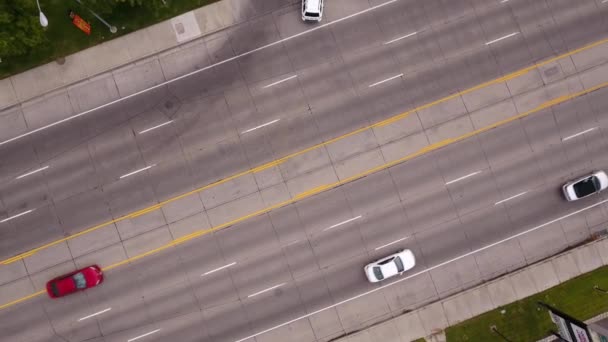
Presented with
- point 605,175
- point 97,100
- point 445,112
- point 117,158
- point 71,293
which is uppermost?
point 97,100

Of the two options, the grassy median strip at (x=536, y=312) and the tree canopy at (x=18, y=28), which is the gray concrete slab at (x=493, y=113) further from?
the tree canopy at (x=18, y=28)

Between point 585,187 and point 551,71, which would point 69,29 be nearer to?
point 551,71

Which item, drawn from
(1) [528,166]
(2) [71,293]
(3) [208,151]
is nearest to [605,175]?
(1) [528,166]

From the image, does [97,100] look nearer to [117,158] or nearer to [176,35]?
[117,158]

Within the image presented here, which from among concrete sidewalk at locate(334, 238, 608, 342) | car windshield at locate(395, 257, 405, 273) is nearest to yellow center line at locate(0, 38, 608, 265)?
car windshield at locate(395, 257, 405, 273)

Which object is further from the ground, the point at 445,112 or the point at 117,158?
the point at 117,158

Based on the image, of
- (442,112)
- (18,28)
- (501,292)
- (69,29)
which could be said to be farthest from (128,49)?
(501,292)
